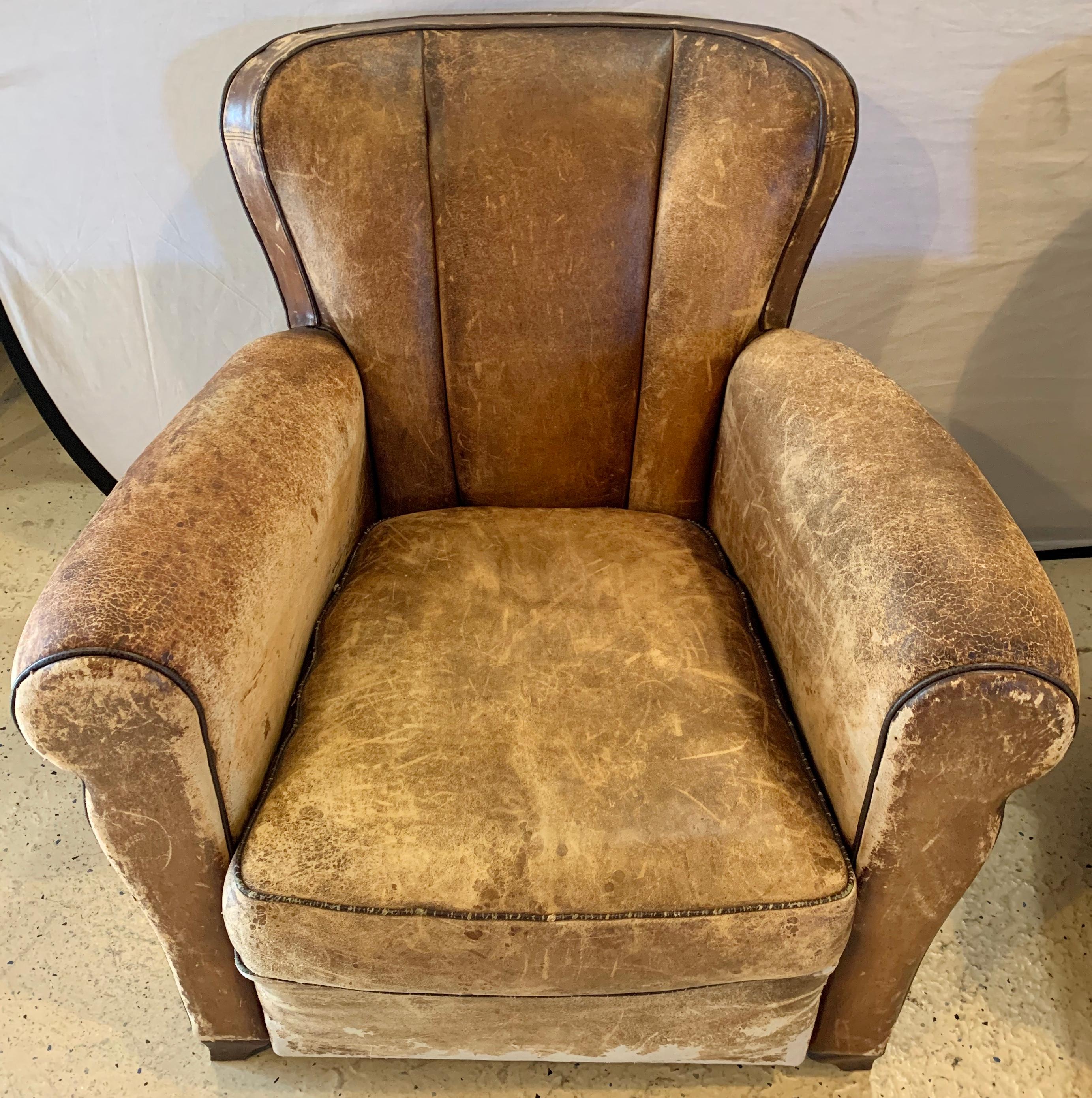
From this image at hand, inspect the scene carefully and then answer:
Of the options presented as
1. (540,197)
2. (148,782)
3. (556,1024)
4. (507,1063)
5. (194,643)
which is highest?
(540,197)

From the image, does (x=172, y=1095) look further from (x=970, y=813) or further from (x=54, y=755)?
(x=970, y=813)

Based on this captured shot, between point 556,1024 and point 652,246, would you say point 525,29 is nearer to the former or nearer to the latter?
point 652,246

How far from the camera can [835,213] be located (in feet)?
4.74

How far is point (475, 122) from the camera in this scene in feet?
3.57

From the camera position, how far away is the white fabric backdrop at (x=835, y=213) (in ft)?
4.25

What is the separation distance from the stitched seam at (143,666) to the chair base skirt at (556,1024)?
27 cm

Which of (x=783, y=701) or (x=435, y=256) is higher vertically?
(x=435, y=256)

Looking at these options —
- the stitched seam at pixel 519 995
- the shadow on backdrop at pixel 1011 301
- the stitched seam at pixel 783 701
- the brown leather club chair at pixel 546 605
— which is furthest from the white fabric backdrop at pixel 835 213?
the stitched seam at pixel 519 995

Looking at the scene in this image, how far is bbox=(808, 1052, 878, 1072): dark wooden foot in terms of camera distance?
101cm

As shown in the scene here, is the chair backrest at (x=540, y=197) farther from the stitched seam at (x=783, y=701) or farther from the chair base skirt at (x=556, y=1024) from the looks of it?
the chair base skirt at (x=556, y=1024)

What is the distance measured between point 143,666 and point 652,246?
767 millimetres

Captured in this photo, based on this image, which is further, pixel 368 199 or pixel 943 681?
pixel 368 199

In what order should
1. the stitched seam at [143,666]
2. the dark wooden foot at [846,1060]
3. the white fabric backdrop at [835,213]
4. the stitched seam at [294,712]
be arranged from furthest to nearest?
the white fabric backdrop at [835,213], the dark wooden foot at [846,1060], the stitched seam at [294,712], the stitched seam at [143,666]

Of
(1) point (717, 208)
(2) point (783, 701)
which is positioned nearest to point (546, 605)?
(2) point (783, 701)
